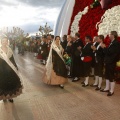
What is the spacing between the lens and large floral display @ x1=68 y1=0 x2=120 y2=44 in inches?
407

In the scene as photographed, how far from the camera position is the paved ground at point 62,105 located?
4.83 metres

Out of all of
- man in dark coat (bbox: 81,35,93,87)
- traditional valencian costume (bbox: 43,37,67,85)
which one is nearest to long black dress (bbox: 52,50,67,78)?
traditional valencian costume (bbox: 43,37,67,85)

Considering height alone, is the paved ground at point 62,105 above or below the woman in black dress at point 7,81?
Answer: below

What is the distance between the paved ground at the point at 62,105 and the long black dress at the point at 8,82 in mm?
427

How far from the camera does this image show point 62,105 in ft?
18.1

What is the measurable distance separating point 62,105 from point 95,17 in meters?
7.56

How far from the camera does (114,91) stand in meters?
6.76

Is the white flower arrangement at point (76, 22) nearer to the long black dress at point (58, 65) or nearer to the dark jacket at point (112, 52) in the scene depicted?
the long black dress at point (58, 65)

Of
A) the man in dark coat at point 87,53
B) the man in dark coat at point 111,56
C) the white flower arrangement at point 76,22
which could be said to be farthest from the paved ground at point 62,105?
the white flower arrangement at point 76,22

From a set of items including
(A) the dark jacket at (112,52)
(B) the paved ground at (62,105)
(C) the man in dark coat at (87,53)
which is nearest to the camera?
(B) the paved ground at (62,105)

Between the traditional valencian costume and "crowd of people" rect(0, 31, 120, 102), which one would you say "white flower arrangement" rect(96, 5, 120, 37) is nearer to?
"crowd of people" rect(0, 31, 120, 102)

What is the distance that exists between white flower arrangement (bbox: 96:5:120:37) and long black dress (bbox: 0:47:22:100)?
235 inches

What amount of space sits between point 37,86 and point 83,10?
7.32m

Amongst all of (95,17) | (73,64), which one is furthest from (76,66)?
(95,17)
